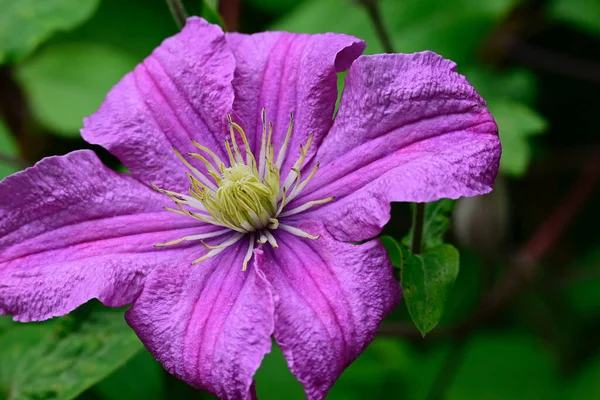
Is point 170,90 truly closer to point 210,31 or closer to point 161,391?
point 210,31

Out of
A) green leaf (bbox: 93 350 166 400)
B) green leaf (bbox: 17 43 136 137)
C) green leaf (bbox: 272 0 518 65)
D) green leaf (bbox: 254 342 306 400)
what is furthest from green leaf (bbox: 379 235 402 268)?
green leaf (bbox: 17 43 136 137)

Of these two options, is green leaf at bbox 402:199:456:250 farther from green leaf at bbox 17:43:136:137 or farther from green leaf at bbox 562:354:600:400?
green leaf at bbox 17:43:136:137

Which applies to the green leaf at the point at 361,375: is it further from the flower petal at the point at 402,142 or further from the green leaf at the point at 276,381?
the flower petal at the point at 402,142

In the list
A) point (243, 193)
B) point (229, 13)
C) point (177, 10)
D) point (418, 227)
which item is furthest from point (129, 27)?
point (418, 227)

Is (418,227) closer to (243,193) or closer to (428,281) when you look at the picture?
(428,281)

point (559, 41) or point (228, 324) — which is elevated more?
point (228, 324)

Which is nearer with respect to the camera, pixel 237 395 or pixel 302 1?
pixel 237 395

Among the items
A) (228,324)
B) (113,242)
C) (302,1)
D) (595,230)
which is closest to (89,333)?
(113,242)

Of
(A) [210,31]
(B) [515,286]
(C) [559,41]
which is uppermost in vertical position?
(A) [210,31]
